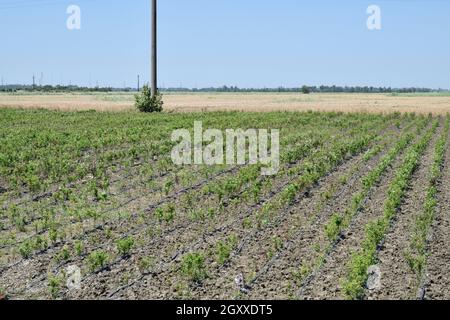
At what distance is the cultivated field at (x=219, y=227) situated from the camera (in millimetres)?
7457

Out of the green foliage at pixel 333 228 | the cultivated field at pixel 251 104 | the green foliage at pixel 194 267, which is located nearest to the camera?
the green foliage at pixel 194 267

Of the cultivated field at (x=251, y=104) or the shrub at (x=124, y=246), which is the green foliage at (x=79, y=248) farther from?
the cultivated field at (x=251, y=104)

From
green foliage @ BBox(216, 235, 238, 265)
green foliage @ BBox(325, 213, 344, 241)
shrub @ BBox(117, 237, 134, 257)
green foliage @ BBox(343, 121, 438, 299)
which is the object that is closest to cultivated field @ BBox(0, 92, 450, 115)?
green foliage @ BBox(343, 121, 438, 299)

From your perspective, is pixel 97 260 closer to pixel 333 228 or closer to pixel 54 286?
pixel 54 286

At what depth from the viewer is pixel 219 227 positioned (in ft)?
33.6

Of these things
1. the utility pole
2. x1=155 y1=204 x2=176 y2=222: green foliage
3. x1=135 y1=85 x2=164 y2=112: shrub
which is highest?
the utility pole

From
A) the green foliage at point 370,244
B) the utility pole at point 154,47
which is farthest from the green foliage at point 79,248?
the utility pole at point 154,47

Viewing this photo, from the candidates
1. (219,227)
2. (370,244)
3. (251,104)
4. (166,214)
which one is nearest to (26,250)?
(166,214)

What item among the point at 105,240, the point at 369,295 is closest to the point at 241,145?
the point at 105,240

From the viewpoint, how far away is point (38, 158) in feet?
57.3

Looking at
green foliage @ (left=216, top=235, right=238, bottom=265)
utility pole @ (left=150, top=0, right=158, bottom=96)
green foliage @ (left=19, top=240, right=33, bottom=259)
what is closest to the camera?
green foliage @ (left=216, top=235, right=238, bottom=265)

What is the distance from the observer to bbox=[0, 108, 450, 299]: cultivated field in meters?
7.46

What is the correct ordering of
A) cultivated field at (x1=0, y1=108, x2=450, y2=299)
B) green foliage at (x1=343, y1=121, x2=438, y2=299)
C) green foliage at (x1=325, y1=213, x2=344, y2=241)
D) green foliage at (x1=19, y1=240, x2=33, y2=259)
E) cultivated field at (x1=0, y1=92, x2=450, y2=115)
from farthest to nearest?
1. cultivated field at (x1=0, y1=92, x2=450, y2=115)
2. green foliage at (x1=325, y1=213, x2=344, y2=241)
3. green foliage at (x1=19, y1=240, x2=33, y2=259)
4. cultivated field at (x1=0, y1=108, x2=450, y2=299)
5. green foliage at (x1=343, y1=121, x2=438, y2=299)

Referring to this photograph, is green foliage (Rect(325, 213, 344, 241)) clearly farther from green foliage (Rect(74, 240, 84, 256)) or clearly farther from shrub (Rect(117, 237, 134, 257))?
green foliage (Rect(74, 240, 84, 256))
